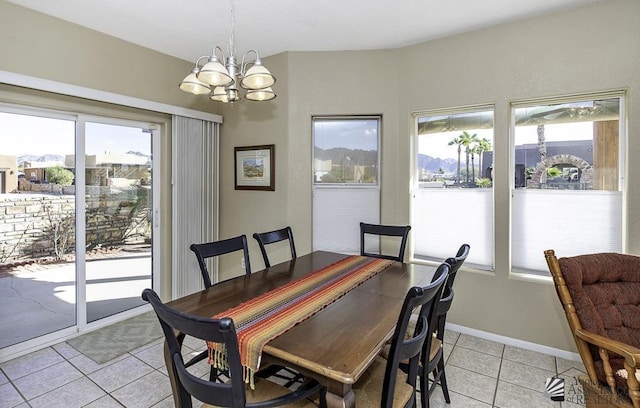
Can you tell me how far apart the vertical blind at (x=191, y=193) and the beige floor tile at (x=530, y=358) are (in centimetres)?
325

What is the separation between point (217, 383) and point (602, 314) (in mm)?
2194

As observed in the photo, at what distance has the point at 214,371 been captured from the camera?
77.9 inches

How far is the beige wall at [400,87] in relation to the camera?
2449mm

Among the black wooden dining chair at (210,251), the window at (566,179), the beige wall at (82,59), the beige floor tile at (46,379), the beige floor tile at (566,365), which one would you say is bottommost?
the beige floor tile at (46,379)

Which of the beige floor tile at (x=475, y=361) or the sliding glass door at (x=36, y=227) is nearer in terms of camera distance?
the beige floor tile at (x=475, y=361)

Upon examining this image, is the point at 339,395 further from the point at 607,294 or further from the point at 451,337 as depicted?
the point at 451,337

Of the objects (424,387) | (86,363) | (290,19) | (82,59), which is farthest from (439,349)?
(82,59)

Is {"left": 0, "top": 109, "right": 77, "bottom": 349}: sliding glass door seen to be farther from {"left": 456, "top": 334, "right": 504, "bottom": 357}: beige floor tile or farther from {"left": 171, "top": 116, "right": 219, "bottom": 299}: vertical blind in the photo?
→ {"left": 456, "top": 334, "right": 504, "bottom": 357}: beige floor tile

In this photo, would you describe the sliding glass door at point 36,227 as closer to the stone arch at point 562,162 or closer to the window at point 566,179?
the window at point 566,179

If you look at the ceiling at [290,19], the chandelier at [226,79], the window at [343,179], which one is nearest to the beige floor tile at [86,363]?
the window at [343,179]

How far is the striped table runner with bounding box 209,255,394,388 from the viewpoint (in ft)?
4.19

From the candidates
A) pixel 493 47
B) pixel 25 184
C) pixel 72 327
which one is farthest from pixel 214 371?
pixel 493 47

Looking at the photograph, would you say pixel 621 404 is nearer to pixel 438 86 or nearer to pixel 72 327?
pixel 438 86

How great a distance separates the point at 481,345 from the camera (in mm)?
2812
